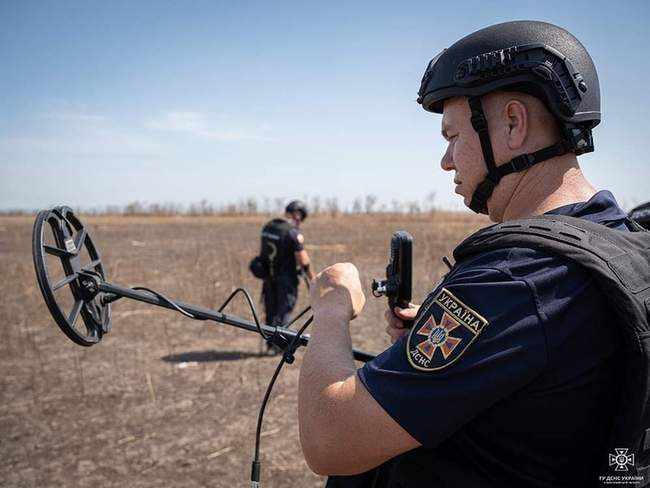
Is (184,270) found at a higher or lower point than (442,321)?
lower

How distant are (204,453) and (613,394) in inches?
168

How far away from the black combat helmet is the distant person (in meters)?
6.52

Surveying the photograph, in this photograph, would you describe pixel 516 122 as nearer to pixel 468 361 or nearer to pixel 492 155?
pixel 492 155

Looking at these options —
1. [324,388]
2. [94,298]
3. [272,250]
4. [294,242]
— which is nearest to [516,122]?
[324,388]

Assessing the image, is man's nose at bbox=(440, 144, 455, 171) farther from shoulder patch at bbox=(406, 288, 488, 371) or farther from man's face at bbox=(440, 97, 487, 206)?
shoulder patch at bbox=(406, 288, 488, 371)

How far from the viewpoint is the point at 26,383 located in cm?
611

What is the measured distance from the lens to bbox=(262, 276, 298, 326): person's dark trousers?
8008 millimetres

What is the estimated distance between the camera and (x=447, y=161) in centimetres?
151

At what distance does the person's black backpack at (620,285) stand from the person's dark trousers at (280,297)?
6.92 metres

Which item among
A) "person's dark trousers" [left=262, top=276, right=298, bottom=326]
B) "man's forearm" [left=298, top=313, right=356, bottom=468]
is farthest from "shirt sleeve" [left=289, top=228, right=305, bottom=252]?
"man's forearm" [left=298, top=313, right=356, bottom=468]

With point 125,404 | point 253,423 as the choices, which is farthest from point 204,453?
point 125,404

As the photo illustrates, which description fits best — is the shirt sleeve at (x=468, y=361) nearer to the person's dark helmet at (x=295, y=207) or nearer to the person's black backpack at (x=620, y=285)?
the person's black backpack at (x=620, y=285)

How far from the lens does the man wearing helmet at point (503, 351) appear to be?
3.29ft

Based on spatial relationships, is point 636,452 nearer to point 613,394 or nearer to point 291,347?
point 613,394
